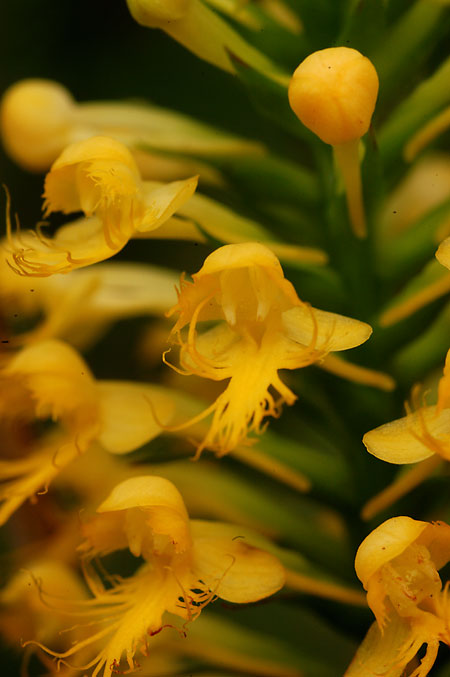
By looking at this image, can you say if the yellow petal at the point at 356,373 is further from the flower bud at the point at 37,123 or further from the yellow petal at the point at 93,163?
the flower bud at the point at 37,123

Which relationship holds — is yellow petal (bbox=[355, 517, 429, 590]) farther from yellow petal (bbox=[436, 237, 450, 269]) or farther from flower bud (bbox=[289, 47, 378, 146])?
flower bud (bbox=[289, 47, 378, 146])

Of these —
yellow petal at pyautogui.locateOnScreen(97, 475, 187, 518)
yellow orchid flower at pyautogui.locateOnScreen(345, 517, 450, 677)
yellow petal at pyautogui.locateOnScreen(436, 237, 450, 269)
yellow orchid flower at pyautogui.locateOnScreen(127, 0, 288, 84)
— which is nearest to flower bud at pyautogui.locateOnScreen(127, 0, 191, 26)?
yellow orchid flower at pyautogui.locateOnScreen(127, 0, 288, 84)

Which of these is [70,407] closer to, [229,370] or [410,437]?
[229,370]

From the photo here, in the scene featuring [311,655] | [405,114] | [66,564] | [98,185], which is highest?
[405,114]

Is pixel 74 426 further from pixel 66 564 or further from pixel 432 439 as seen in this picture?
pixel 432 439

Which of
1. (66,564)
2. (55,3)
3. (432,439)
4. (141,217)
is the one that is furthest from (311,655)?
(55,3)

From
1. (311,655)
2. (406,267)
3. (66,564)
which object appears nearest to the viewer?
(406,267)

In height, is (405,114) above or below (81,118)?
above
